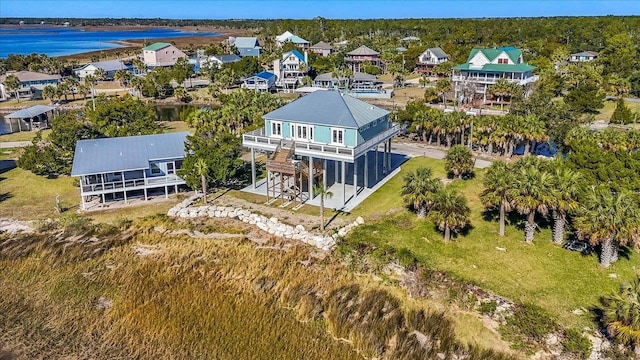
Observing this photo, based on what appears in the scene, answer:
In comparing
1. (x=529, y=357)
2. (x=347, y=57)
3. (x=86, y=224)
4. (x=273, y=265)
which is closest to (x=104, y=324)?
(x=273, y=265)

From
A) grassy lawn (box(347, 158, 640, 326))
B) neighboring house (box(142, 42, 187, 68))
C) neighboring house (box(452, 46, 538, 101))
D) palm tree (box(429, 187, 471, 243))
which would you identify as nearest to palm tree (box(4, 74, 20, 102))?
neighboring house (box(142, 42, 187, 68))

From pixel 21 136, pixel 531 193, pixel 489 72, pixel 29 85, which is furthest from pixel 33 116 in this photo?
pixel 489 72

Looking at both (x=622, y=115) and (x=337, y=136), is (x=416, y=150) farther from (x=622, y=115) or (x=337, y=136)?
(x=622, y=115)

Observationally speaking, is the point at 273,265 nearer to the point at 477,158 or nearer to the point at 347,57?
the point at 477,158

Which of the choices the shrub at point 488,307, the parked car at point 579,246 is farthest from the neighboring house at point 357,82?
the shrub at point 488,307

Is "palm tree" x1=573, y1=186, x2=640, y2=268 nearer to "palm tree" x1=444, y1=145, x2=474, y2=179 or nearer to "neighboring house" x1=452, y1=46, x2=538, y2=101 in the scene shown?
"palm tree" x1=444, y1=145, x2=474, y2=179
